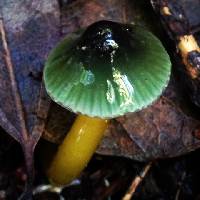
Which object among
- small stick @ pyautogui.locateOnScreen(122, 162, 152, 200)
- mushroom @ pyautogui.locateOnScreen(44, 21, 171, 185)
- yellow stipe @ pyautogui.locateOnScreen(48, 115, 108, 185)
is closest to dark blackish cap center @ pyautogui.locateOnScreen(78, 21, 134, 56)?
mushroom @ pyautogui.locateOnScreen(44, 21, 171, 185)

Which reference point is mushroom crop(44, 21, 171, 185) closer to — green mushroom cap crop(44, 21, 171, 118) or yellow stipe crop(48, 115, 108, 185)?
green mushroom cap crop(44, 21, 171, 118)

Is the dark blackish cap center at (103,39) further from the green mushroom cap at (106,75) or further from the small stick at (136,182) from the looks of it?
the small stick at (136,182)

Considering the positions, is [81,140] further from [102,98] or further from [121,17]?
[121,17]

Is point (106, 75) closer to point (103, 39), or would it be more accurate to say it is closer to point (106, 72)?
point (106, 72)

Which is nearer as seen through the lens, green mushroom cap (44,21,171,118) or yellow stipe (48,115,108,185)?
green mushroom cap (44,21,171,118)

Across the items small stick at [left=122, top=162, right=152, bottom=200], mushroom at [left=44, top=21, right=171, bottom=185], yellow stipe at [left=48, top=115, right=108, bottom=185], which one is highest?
mushroom at [left=44, top=21, right=171, bottom=185]

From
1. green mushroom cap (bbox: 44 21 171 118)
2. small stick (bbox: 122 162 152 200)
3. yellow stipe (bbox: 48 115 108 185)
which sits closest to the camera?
green mushroom cap (bbox: 44 21 171 118)

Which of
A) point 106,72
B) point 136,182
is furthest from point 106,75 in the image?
point 136,182

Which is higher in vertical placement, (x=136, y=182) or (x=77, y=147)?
(x=77, y=147)
